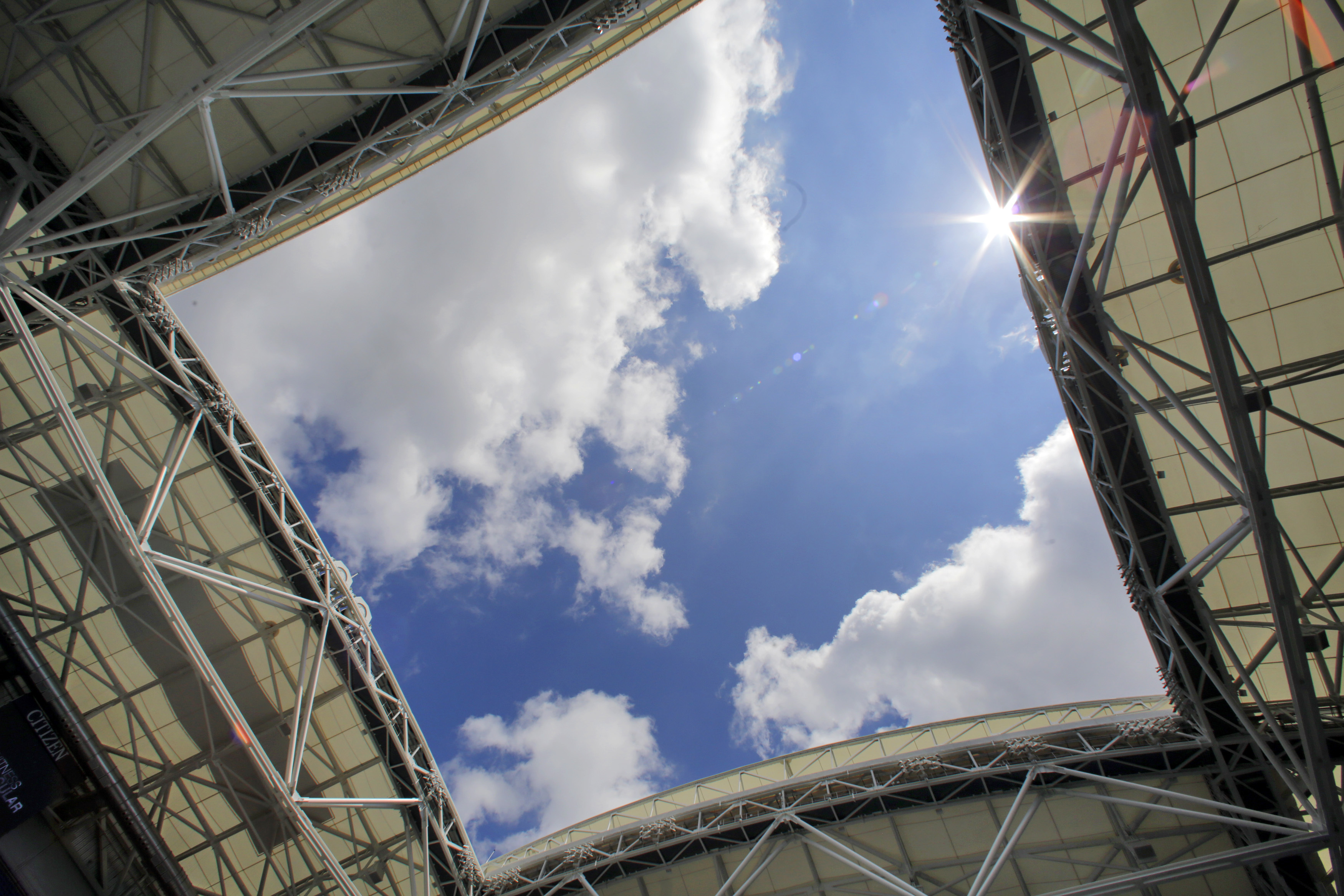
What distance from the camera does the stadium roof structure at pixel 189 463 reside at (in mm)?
11961

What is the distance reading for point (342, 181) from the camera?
12.9 m

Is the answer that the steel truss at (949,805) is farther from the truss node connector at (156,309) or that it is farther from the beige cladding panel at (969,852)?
the truss node connector at (156,309)

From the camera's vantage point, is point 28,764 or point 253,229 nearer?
point 253,229

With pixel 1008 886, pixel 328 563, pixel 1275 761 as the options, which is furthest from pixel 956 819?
pixel 328 563

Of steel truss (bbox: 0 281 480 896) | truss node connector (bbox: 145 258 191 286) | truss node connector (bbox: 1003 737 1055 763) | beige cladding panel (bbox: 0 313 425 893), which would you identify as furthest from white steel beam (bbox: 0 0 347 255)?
truss node connector (bbox: 1003 737 1055 763)

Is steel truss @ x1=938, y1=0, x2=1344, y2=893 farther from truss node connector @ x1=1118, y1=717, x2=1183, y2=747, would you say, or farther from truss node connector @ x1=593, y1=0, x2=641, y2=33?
truss node connector @ x1=593, y1=0, x2=641, y2=33

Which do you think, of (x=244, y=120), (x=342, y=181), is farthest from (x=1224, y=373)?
(x=244, y=120)

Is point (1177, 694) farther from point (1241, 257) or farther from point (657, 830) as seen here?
point (657, 830)

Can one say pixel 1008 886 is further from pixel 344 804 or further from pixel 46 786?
pixel 46 786

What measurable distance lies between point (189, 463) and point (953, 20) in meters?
19.9

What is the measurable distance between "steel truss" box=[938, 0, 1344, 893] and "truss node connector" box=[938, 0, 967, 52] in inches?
1.2

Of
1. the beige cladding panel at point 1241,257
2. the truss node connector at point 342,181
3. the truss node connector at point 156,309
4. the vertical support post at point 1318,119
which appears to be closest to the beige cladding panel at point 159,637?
the truss node connector at point 156,309

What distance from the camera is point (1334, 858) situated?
453 inches

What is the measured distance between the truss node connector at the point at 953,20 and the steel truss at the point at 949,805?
16.4 meters
